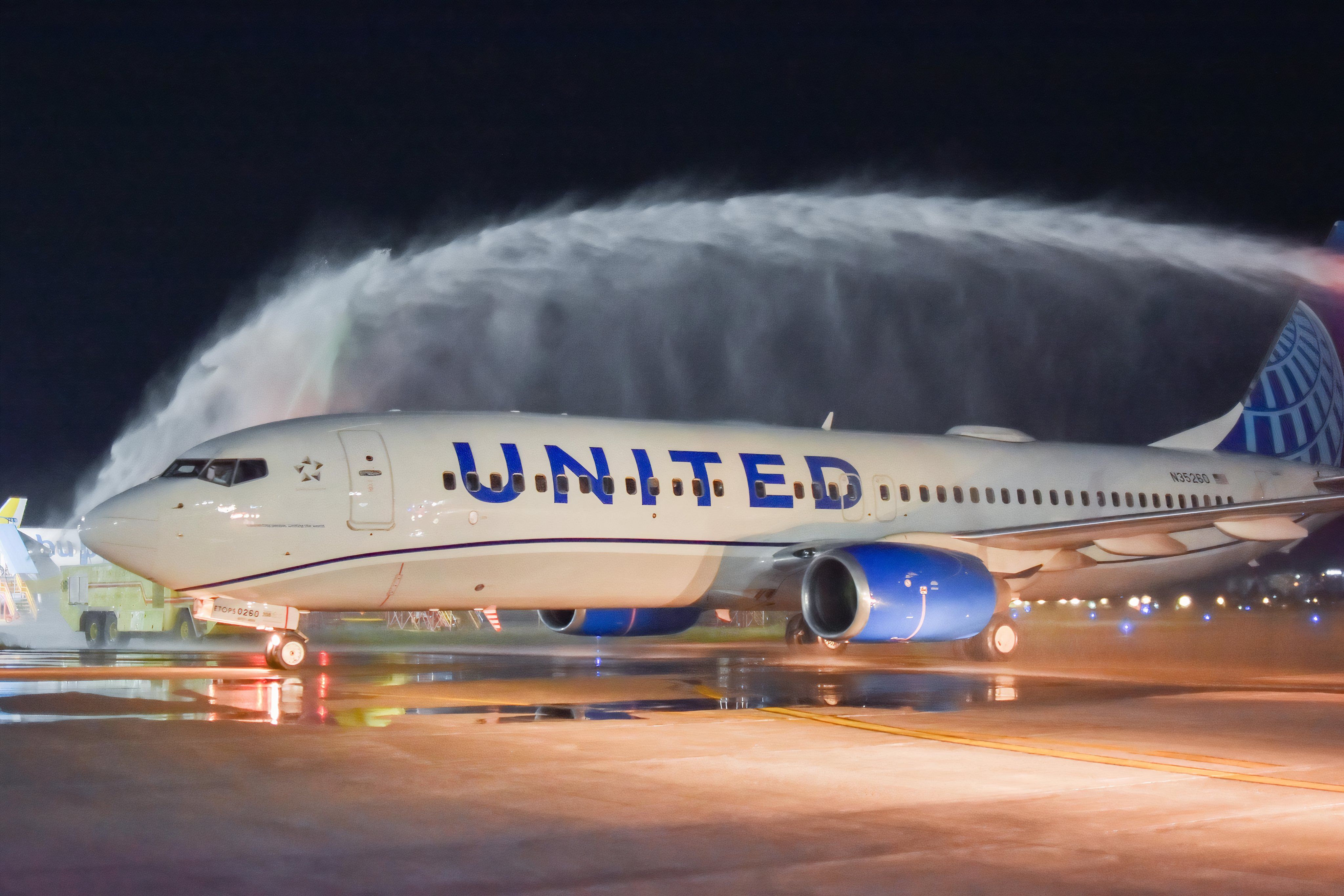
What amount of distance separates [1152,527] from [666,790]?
14.0m

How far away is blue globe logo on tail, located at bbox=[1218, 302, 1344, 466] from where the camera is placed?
29.3 meters

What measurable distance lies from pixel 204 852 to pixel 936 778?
15.3 feet

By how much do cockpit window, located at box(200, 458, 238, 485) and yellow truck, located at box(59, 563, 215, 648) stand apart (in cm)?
1807

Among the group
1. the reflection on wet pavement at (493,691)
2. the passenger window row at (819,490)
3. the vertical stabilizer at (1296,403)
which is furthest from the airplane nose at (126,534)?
the vertical stabilizer at (1296,403)

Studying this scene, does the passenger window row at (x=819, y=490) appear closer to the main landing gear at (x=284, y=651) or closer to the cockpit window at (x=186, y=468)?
the cockpit window at (x=186, y=468)

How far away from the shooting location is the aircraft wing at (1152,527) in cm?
1970

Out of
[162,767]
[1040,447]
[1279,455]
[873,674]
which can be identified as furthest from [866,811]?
[1279,455]

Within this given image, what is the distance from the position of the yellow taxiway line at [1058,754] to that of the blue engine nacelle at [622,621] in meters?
7.31

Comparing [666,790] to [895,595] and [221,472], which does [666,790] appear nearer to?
[895,595]

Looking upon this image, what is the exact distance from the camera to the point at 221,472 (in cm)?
1636

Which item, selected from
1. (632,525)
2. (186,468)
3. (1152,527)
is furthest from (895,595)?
(186,468)

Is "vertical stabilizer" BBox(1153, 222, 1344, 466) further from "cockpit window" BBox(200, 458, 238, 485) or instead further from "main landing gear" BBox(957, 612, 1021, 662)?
"cockpit window" BBox(200, 458, 238, 485)

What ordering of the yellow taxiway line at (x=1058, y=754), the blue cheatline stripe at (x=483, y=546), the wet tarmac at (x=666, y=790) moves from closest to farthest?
the wet tarmac at (x=666, y=790) < the yellow taxiway line at (x=1058, y=754) < the blue cheatline stripe at (x=483, y=546)

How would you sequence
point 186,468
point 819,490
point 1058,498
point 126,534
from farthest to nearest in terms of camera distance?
point 1058,498
point 819,490
point 186,468
point 126,534
